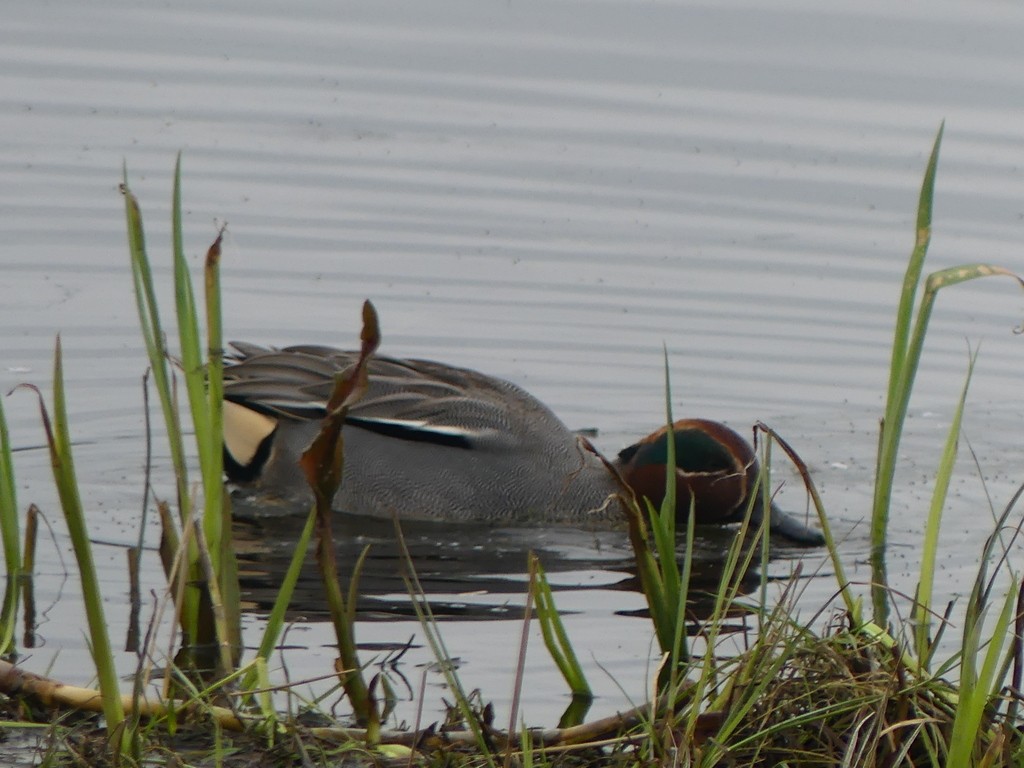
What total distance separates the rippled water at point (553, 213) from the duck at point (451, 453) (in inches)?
18.8

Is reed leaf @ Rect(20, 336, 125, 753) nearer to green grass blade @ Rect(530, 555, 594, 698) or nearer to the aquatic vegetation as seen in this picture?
the aquatic vegetation

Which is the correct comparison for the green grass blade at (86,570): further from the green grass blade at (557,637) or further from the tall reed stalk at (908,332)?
the tall reed stalk at (908,332)

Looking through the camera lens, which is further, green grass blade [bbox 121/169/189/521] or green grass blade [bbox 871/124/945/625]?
green grass blade [bbox 871/124/945/625]

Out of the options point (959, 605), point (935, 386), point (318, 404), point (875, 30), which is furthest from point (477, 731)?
point (875, 30)

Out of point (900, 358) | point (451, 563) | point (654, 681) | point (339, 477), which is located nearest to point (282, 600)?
point (339, 477)

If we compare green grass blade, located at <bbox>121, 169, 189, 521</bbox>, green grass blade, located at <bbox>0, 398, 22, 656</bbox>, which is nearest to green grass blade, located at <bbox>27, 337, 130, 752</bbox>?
green grass blade, located at <bbox>121, 169, 189, 521</bbox>

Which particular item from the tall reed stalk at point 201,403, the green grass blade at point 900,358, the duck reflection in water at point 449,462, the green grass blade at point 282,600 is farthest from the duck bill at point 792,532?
the green grass blade at point 282,600

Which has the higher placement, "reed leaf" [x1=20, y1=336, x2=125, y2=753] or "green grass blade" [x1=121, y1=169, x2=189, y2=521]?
"green grass blade" [x1=121, y1=169, x2=189, y2=521]

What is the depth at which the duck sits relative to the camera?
7.65m

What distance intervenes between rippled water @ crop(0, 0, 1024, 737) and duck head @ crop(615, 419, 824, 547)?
1.26 feet

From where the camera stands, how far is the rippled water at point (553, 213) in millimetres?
7969

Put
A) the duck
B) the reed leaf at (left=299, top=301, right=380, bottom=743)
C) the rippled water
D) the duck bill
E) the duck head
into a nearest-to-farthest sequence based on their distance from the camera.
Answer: the reed leaf at (left=299, top=301, right=380, bottom=743) < the duck bill < the duck head < the duck < the rippled water

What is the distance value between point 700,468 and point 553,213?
367 centimetres

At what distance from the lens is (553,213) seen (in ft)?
36.1
